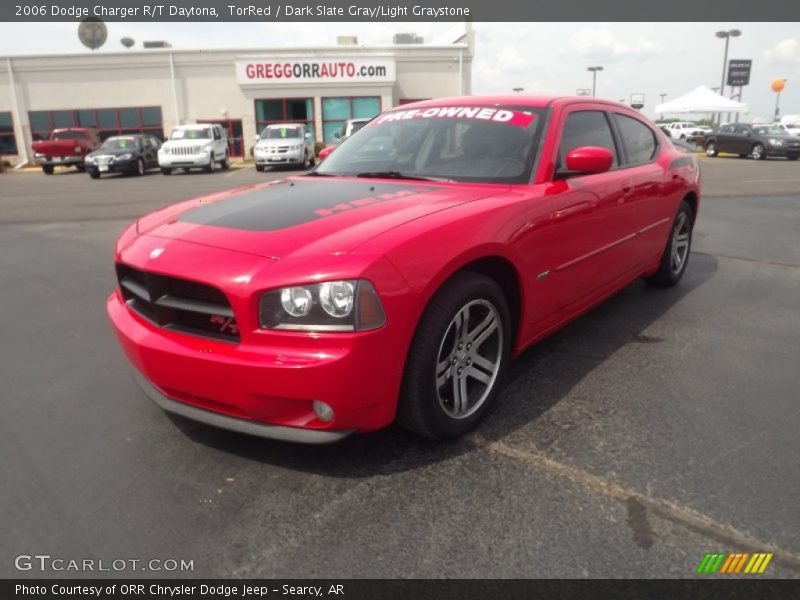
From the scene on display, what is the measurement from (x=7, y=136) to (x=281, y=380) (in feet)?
119

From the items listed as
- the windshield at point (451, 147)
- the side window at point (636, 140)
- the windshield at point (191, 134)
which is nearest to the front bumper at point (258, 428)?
the windshield at point (451, 147)

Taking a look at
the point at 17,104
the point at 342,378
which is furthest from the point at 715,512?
the point at 17,104

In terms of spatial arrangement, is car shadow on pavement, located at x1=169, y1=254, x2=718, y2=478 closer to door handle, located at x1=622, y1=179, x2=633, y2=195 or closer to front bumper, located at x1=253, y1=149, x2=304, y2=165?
door handle, located at x1=622, y1=179, x2=633, y2=195

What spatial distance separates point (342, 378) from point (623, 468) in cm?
126

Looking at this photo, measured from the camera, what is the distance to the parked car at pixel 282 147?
2189 centimetres

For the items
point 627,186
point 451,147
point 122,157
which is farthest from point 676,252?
point 122,157

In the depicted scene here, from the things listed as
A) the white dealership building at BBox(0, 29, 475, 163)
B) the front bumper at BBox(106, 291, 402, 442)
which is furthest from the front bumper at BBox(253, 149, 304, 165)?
the front bumper at BBox(106, 291, 402, 442)

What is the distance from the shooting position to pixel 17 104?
31.0 m

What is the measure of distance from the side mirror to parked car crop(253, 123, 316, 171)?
19.7 m

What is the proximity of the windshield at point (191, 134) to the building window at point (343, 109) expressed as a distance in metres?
9.77

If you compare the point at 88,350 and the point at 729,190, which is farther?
the point at 729,190

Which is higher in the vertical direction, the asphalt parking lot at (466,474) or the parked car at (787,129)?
the parked car at (787,129)

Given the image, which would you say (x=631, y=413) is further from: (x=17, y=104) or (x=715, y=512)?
(x=17, y=104)

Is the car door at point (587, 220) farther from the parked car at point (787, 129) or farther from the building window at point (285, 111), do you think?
the building window at point (285, 111)
